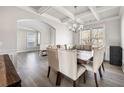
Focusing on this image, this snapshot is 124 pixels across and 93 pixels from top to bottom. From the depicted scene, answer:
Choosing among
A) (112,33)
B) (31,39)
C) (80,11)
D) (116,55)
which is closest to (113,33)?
(112,33)

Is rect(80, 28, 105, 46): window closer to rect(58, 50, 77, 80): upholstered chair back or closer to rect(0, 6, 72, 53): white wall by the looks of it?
rect(0, 6, 72, 53): white wall

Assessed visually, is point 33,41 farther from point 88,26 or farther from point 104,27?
point 104,27

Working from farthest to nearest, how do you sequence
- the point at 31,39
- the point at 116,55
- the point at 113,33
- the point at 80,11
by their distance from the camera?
the point at 31,39 < the point at 113,33 < the point at 116,55 < the point at 80,11

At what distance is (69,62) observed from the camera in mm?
1882

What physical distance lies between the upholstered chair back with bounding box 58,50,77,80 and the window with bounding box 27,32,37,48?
7.58m

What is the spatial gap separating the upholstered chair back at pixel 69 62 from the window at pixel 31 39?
7.58 meters

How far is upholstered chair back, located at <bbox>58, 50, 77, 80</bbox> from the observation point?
180cm

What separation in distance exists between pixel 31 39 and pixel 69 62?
807cm

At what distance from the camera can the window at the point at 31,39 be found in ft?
29.1

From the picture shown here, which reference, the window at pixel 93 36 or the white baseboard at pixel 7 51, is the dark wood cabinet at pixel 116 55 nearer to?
the window at pixel 93 36

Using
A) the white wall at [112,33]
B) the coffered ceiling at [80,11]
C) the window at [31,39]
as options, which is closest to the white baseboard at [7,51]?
the coffered ceiling at [80,11]

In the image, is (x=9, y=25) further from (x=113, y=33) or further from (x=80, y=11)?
(x=113, y=33)

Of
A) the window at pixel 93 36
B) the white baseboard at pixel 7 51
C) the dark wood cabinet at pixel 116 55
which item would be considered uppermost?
the window at pixel 93 36
